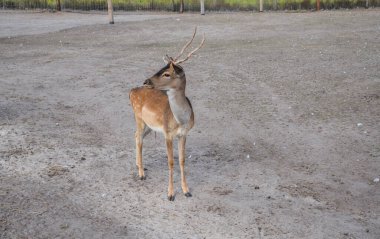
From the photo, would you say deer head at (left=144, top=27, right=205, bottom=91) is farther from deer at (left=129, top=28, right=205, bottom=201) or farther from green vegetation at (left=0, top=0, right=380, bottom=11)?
green vegetation at (left=0, top=0, right=380, bottom=11)

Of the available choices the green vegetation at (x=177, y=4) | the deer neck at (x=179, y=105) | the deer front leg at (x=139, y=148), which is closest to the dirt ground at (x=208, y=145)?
the deer front leg at (x=139, y=148)

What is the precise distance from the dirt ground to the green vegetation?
8.58 m

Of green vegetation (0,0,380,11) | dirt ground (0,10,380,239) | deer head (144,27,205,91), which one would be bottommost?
dirt ground (0,10,380,239)

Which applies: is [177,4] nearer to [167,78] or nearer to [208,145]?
[208,145]

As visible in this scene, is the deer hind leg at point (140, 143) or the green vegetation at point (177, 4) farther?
the green vegetation at point (177, 4)

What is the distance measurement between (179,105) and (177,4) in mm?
19692

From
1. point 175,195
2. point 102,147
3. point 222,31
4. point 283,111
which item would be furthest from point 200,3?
point 175,195

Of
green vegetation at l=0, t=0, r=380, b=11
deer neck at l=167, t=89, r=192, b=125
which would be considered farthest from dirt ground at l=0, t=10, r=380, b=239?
green vegetation at l=0, t=0, r=380, b=11

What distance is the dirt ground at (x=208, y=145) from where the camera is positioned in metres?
5.93

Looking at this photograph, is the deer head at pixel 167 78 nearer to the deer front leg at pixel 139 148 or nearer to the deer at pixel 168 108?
the deer at pixel 168 108

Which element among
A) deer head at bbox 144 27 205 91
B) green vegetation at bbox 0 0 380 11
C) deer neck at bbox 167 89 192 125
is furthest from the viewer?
green vegetation at bbox 0 0 380 11

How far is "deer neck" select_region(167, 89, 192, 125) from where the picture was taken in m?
6.04

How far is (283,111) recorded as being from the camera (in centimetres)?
977

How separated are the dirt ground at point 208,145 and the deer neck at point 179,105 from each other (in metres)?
0.98
